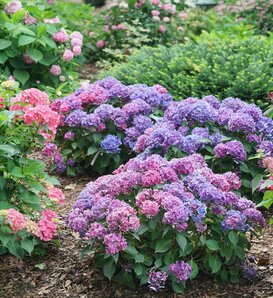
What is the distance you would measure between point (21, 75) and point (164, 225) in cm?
342

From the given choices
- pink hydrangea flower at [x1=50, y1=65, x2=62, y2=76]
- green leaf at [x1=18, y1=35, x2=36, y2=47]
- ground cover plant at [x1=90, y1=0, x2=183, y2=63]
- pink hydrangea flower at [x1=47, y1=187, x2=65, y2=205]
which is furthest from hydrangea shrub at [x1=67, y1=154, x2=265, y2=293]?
ground cover plant at [x1=90, y1=0, x2=183, y2=63]

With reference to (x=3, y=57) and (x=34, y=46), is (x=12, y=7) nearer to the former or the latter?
(x=34, y=46)

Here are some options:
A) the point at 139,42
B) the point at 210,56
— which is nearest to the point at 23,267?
the point at 210,56

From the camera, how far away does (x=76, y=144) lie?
4.99m

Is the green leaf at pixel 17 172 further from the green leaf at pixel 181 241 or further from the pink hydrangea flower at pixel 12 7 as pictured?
the pink hydrangea flower at pixel 12 7

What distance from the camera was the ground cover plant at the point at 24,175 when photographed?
3.46 m

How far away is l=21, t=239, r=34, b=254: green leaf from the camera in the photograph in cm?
348

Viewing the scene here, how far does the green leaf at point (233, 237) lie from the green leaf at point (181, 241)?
0.83ft

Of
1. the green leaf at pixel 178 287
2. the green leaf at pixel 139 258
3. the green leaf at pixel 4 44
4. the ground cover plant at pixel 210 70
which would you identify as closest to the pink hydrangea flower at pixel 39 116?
the green leaf at pixel 139 258

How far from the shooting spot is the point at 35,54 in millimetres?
6086

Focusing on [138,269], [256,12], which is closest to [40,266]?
[138,269]

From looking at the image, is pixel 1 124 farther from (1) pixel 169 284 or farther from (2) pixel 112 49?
(2) pixel 112 49

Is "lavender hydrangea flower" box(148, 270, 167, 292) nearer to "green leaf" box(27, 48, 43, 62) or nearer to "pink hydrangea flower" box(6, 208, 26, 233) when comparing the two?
"pink hydrangea flower" box(6, 208, 26, 233)

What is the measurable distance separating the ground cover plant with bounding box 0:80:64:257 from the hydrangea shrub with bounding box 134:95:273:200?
2.46 feet
